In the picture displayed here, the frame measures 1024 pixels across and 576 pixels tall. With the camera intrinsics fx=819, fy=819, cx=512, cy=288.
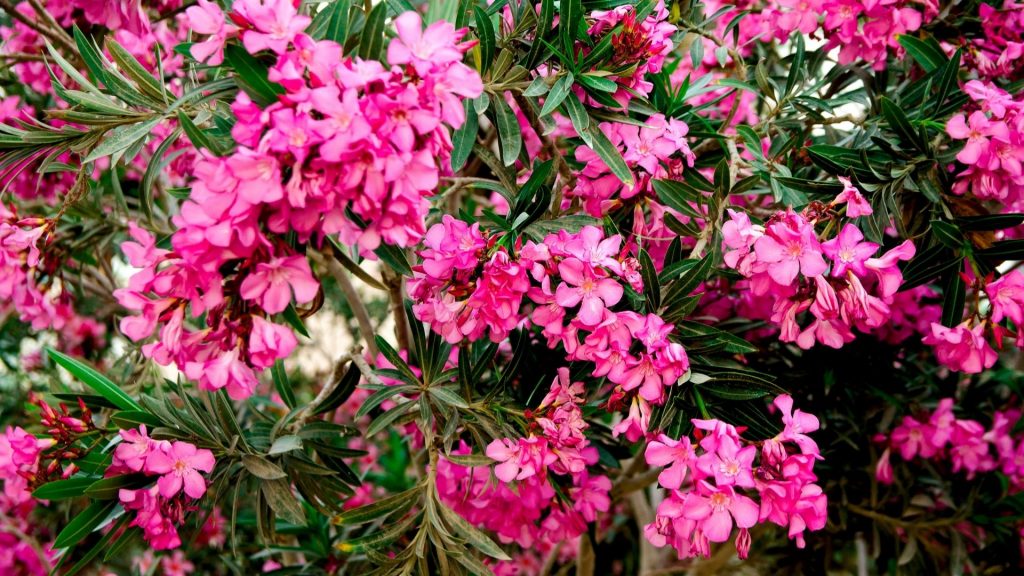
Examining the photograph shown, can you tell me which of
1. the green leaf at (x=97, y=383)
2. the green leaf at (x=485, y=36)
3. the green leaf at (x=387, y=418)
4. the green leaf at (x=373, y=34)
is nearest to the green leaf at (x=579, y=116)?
the green leaf at (x=485, y=36)

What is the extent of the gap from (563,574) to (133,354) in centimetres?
141

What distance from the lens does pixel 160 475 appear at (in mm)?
1398

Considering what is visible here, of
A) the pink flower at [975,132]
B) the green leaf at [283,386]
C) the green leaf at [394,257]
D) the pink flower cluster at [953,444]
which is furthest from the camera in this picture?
the pink flower cluster at [953,444]

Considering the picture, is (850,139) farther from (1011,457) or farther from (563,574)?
(563,574)

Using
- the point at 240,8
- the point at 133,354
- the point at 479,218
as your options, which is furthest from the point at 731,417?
the point at 133,354

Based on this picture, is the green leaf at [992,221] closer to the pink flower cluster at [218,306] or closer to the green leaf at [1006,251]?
the green leaf at [1006,251]

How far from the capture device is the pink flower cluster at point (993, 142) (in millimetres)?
1369

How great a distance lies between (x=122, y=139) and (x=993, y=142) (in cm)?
143

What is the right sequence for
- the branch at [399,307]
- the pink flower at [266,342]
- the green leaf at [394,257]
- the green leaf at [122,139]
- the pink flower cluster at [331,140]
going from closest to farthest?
1. the pink flower cluster at [331,140]
2. the pink flower at [266,342]
3. the green leaf at [394,257]
4. the green leaf at [122,139]
5. the branch at [399,307]

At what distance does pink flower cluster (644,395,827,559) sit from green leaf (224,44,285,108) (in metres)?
0.72

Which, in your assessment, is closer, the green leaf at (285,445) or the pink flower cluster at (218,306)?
the pink flower cluster at (218,306)

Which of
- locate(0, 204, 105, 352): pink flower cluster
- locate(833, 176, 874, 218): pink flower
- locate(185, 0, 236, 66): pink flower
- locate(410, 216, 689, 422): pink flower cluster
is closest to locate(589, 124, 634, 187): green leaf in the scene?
locate(410, 216, 689, 422): pink flower cluster

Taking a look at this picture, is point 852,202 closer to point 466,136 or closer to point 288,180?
point 466,136

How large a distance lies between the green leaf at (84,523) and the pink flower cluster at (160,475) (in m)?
0.05
